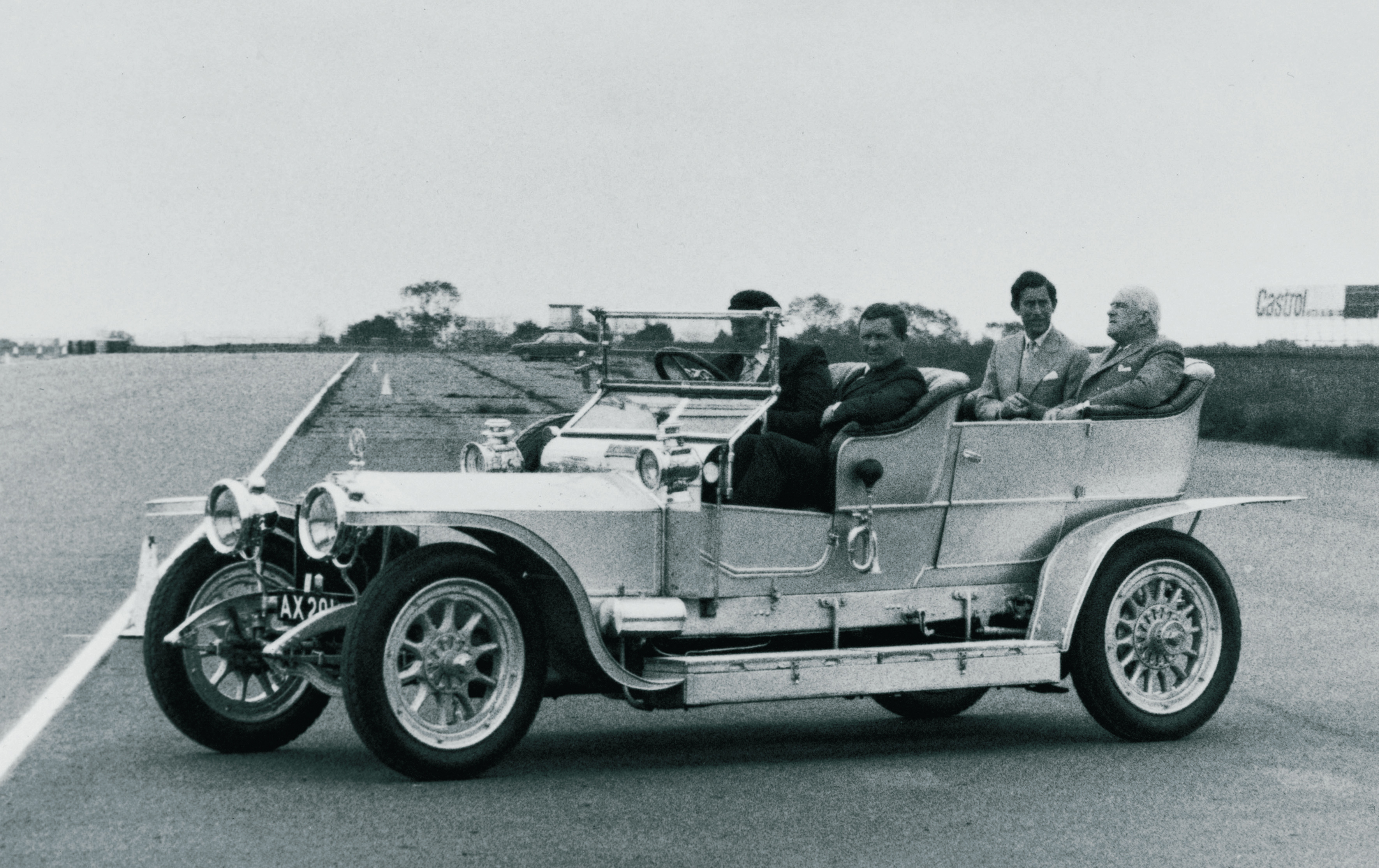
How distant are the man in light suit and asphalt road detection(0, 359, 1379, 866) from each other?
1440 mm

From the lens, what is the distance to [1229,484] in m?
22.9

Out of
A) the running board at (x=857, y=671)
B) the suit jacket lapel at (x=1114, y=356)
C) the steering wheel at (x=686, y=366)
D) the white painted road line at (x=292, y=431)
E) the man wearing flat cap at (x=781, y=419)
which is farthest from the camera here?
the white painted road line at (x=292, y=431)

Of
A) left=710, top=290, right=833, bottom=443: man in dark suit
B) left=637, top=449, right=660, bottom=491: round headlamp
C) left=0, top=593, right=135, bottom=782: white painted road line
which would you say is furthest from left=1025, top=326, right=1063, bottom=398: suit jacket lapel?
left=0, top=593, right=135, bottom=782: white painted road line

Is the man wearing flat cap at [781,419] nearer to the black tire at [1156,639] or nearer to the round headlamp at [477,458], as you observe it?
the round headlamp at [477,458]

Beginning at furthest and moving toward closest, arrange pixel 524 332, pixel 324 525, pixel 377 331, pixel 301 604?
1. pixel 377 331
2. pixel 524 332
3. pixel 301 604
4. pixel 324 525

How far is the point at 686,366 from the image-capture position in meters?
8.59

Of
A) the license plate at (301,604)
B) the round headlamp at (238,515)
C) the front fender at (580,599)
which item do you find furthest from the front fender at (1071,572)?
the round headlamp at (238,515)

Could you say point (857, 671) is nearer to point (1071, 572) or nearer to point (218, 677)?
point (1071, 572)

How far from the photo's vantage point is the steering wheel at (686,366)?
27.8 feet

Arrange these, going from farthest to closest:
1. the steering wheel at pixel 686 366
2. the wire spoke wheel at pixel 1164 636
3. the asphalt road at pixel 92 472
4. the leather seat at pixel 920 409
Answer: the asphalt road at pixel 92 472 → the steering wheel at pixel 686 366 → the wire spoke wheel at pixel 1164 636 → the leather seat at pixel 920 409

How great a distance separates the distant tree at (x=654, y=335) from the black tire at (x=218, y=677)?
188cm

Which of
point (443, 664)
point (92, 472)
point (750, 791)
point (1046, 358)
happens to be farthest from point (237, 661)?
point (92, 472)

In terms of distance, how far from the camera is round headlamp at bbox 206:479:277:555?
7438mm

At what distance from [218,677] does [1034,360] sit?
13.0 ft
